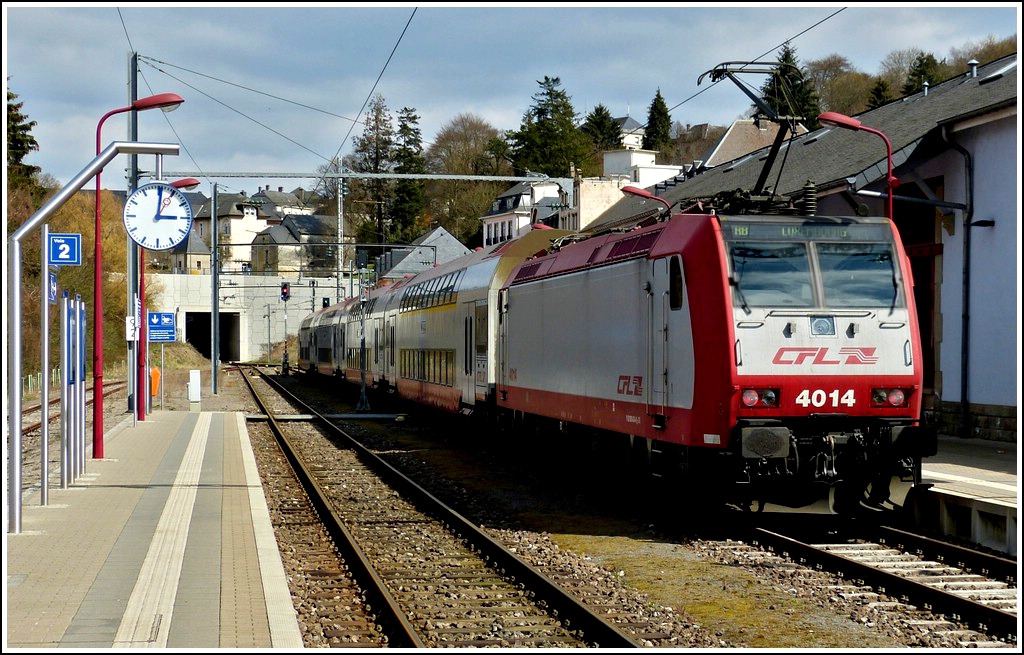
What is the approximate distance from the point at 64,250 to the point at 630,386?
23.3 feet

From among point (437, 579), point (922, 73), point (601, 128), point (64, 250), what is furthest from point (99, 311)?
point (601, 128)

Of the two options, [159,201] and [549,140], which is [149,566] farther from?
[549,140]

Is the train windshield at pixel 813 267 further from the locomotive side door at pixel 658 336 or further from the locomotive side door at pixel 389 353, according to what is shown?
the locomotive side door at pixel 389 353

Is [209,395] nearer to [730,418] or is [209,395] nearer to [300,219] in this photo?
[730,418]

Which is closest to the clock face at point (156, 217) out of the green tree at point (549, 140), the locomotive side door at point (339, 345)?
the locomotive side door at point (339, 345)

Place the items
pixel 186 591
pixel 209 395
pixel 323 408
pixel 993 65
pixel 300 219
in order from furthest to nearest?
pixel 300 219, pixel 209 395, pixel 323 408, pixel 993 65, pixel 186 591

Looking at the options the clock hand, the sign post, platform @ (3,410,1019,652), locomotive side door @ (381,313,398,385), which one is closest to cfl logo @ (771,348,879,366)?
platform @ (3,410,1019,652)

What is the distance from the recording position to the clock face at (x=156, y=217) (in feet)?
48.8

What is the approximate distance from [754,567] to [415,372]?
63.4 ft

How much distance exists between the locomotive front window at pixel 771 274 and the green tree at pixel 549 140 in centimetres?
8779

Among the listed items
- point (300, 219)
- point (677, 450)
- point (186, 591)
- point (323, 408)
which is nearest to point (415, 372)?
point (323, 408)

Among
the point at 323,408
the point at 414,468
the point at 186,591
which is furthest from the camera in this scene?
the point at 323,408

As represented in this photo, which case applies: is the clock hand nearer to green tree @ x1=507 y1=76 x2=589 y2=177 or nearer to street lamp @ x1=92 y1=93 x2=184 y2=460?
street lamp @ x1=92 y1=93 x2=184 y2=460

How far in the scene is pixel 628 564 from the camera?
36.9ft
